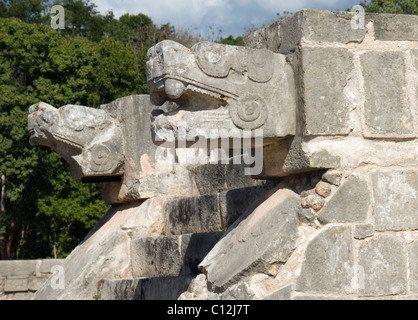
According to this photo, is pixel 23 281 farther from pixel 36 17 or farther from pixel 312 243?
pixel 36 17

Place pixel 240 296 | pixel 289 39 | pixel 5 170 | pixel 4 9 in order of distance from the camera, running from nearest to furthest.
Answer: pixel 240 296
pixel 289 39
pixel 5 170
pixel 4 9

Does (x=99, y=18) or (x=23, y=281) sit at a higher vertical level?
(x=99, y=18)

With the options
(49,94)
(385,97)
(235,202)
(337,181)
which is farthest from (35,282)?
(385,97)

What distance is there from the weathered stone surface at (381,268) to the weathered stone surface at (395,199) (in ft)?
0.29

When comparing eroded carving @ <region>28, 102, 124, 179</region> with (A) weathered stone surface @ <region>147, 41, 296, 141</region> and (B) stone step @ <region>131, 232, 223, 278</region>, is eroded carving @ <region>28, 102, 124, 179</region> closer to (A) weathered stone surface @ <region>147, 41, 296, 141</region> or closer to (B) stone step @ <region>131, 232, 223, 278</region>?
(B) stone step @ <region>131, 232, 223, 278</region>

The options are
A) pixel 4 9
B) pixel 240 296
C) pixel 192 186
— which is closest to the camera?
pixel 240 296

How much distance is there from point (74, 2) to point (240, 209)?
74.6 ft

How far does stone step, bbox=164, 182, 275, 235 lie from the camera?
5.16 metres

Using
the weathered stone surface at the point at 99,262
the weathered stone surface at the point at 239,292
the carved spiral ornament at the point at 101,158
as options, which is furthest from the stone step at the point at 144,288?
the weathered stone surface at the point at 239,292

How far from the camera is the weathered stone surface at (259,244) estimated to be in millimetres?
3957

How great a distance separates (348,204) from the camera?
13.2 ft

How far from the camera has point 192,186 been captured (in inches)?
269

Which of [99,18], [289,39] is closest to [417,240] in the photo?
[289,39]

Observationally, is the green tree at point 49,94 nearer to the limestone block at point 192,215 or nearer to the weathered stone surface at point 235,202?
the limestone block at point 192,215
